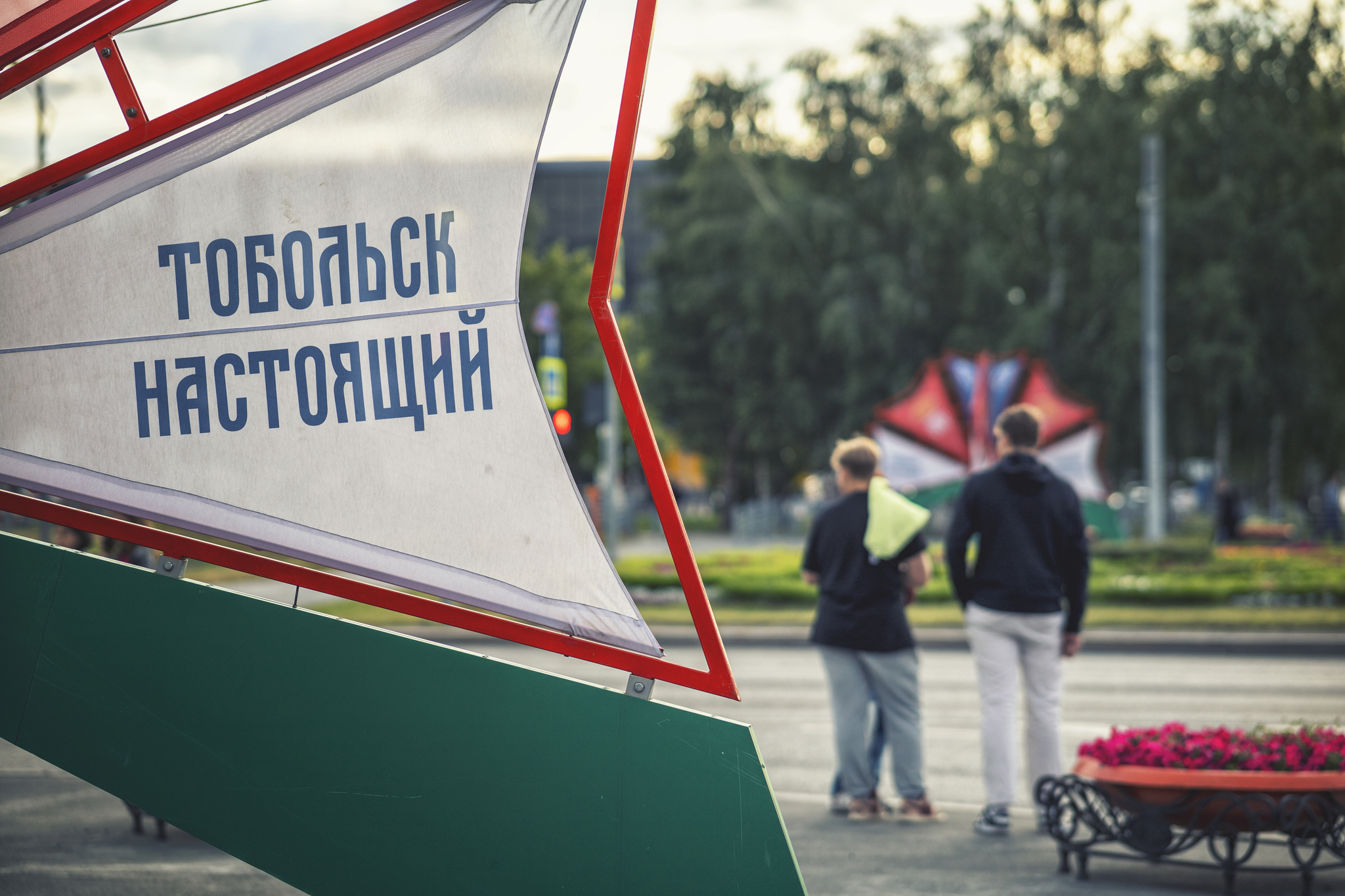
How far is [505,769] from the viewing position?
3482 millimetres

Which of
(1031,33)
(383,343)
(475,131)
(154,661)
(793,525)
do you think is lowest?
(793,525)

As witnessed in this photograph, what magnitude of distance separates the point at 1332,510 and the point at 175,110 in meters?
30.9

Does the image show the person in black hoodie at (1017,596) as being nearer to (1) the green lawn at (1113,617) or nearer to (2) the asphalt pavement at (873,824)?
(2) the asphalt pavement at (873,824)

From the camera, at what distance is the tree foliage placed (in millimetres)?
29062

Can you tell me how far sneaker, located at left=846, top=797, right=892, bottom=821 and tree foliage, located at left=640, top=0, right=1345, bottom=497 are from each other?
25638 mm

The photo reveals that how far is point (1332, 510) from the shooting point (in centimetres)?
2958

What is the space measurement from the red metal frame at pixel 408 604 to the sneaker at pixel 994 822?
8.04ft

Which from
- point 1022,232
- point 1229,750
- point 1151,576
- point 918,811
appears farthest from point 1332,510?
point 1229,750

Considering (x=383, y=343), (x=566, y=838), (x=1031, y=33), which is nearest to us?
(x=566, y=838)

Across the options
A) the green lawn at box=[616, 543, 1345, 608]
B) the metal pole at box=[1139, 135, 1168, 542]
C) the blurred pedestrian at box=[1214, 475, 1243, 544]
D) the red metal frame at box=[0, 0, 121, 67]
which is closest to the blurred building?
the blurred pedestrian at box=[1214, 475, 1243, 544]

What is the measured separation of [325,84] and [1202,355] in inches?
1113

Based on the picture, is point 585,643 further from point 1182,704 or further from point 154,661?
point 1182,704

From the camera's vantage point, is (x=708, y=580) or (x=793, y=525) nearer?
(x=708, y=580)

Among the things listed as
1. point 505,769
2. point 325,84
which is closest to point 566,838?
point 505,769
